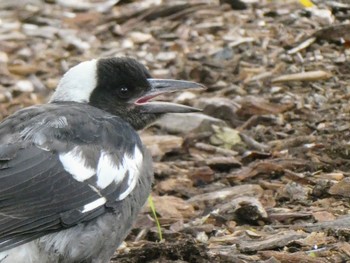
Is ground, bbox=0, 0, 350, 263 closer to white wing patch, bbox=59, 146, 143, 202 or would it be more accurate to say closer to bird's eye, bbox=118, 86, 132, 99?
white wing patch, bbox=59, 146, 143, 202

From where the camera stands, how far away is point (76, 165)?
520cm

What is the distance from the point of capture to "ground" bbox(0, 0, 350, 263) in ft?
19.8

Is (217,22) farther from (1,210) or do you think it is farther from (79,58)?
(1,210)

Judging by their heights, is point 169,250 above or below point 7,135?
below

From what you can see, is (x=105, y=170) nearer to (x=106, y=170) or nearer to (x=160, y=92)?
(x=106, y=170)

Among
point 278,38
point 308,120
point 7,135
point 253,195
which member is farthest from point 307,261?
point 278,38

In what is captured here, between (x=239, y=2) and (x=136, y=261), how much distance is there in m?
4.96

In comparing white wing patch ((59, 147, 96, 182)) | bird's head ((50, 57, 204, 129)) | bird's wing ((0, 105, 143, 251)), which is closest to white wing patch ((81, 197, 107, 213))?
bird's wing ((0, 105, 143, 251))

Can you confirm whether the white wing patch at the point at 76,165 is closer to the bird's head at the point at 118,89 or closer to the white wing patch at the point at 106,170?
the white wing patch at the point at 106,170

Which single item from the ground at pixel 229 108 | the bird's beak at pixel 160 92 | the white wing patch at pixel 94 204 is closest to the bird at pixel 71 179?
the white wing patch at pixel 94 204

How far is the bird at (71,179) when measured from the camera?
4.98 meters

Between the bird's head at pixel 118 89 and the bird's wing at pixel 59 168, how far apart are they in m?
0.38

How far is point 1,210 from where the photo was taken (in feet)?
16.1

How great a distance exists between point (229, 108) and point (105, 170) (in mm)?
2798
